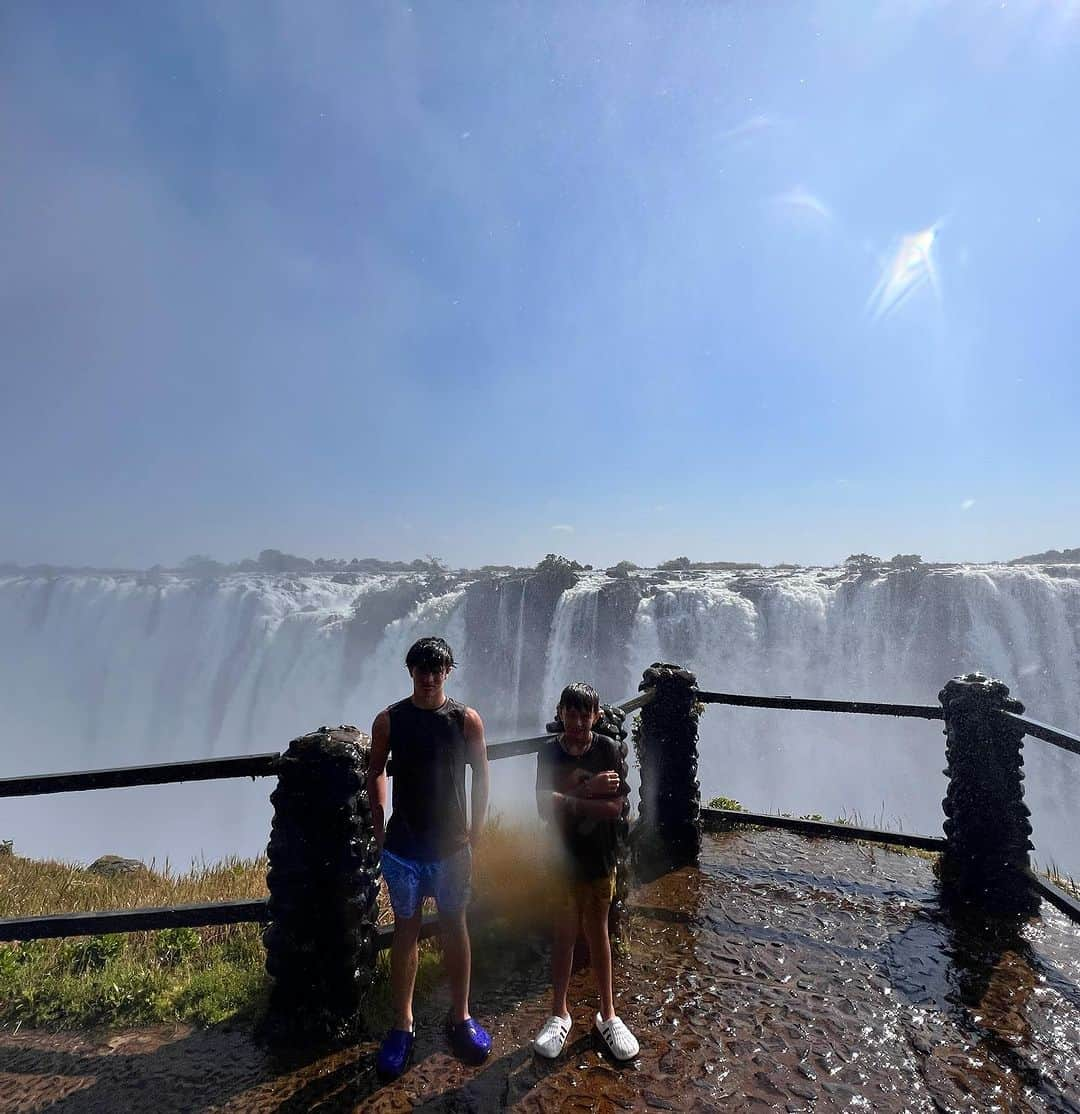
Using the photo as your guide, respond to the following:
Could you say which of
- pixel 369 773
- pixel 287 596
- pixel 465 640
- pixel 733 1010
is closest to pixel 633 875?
pixel 733 1010

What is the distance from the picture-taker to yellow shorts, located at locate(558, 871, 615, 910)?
254 centimetres

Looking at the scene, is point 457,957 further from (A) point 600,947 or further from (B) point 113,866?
(B) point 113,866

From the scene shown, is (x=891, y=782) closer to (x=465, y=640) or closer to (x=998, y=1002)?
(x=465, y=640)

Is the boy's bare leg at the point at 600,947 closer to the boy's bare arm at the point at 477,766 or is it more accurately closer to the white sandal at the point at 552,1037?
the white sandal at the point at 552,1037

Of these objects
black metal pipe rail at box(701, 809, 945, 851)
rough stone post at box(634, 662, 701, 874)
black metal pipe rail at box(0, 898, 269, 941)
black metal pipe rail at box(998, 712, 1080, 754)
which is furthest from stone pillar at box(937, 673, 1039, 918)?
black metal pipe rail at box(0, 898, 269, 941)

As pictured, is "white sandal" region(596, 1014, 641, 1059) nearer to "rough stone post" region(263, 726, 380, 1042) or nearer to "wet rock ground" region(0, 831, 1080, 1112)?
"wet rock ground" region(0, 831, 1080, 1112)

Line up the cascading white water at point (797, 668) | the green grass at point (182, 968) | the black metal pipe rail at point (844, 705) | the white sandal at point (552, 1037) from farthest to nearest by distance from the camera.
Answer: the cascading white water at point (797, 668), the black metal pipe rail at point (844, 705), the green grass at point (182, 968), the white sandal at point (552, 1037)

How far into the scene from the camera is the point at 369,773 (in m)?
2.48

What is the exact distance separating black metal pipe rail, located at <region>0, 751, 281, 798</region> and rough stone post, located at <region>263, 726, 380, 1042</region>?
0.16 m

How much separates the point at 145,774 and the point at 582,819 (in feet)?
6.42

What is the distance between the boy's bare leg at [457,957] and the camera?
2.49 metres

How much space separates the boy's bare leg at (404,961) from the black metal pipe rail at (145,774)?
85 cm

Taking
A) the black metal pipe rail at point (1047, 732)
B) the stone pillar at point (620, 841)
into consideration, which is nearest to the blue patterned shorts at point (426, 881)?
the stone pillar at point (620, 841)

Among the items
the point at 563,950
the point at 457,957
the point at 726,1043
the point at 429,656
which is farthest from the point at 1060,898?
the point at 429,656
